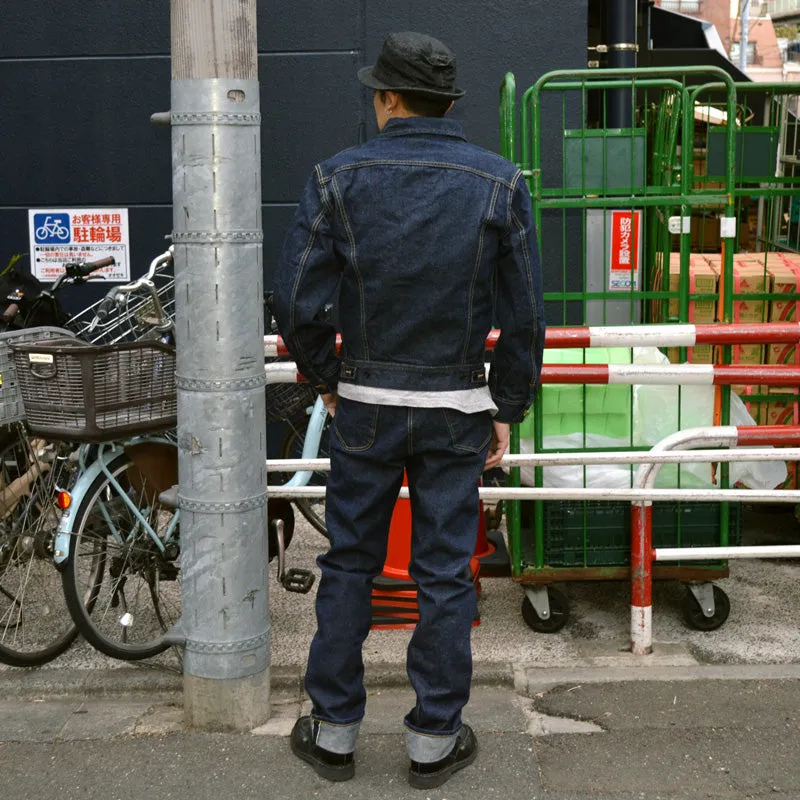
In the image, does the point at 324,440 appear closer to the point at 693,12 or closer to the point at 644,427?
the point at 644,427

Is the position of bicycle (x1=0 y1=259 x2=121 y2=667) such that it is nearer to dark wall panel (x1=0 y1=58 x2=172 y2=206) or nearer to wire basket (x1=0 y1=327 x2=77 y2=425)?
wire basket (x1=0 y1=327 x2=77 y2=425)

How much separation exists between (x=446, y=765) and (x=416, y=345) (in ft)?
4.05

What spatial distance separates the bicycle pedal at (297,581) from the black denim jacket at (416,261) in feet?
4.74

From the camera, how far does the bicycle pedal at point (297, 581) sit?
4629 millimetres

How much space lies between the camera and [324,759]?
141 inches

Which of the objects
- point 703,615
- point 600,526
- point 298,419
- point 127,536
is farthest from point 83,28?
point 703,615

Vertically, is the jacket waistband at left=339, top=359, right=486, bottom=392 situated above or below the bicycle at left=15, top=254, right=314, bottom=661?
above

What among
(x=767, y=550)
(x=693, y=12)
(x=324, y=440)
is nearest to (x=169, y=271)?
(x=324, y=440)

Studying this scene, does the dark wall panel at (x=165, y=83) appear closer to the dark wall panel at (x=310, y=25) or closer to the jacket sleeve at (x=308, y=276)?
the dark wall panel at (x=310, y=25)

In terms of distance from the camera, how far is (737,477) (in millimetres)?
4988

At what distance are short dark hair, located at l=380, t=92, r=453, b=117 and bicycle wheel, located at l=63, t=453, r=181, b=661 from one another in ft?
6.08

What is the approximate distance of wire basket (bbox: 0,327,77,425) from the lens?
4.19m

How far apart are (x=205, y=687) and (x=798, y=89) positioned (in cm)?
361

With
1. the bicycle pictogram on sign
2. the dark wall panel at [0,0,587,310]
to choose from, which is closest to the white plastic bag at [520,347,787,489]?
the dark wall panel at [0,0,587,310]
